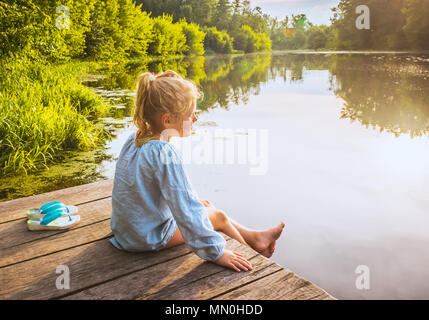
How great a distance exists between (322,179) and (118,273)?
279cm

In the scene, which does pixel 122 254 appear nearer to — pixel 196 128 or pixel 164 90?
pixel 164 90

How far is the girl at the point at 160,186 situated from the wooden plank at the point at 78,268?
0.06 meters

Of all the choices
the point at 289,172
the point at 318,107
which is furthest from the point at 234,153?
the point at 318,107

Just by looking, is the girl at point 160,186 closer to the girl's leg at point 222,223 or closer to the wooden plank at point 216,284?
the wooden plank at point 216,284

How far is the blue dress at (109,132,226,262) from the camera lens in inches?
58.8

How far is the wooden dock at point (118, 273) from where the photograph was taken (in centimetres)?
141

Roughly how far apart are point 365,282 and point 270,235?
71 cm

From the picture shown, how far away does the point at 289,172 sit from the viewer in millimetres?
4090

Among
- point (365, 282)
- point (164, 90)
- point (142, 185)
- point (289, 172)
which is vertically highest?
point (164, 90)

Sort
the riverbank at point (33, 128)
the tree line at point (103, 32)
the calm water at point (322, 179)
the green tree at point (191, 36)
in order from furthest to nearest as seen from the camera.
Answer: the green tree at point (191, 36) < the tree line at point (103, 32) < the riverbank at point (33, 128) < the calm water at point (322, 179)

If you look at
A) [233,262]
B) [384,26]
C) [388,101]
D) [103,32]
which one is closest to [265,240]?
[233,262]

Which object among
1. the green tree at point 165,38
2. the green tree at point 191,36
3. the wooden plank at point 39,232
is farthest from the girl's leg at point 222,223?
the green tree at point 191,36

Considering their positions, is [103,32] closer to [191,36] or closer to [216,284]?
[216,284]

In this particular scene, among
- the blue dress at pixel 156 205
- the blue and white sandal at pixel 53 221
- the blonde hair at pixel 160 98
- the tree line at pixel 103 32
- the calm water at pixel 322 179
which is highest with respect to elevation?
the tree line at pixel 103 32
